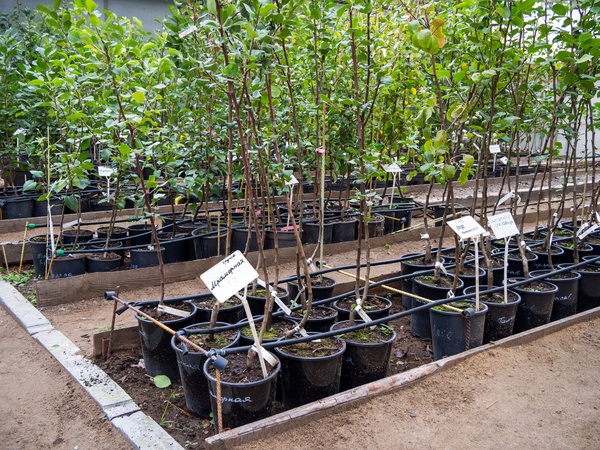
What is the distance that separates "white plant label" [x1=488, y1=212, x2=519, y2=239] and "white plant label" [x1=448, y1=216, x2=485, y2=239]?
22 centimetres

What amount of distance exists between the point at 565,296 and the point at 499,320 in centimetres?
85

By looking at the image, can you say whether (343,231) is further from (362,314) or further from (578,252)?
(362,314)

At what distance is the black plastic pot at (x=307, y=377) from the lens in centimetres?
276

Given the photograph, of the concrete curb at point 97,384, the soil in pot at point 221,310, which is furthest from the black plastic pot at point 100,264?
the soil in pot at point 221,310

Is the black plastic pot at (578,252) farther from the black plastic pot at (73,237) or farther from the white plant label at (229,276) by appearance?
the black plastic pot at (73,237)

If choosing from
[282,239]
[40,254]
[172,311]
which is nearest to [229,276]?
[172,311]

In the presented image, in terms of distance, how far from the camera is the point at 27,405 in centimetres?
286

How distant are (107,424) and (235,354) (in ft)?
2.27

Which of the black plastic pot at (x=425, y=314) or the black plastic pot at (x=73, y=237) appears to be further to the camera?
the black plastic pot at (x=73, y=237)

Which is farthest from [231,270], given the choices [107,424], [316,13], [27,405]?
[316,13]

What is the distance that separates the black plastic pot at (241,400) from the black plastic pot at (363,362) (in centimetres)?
60

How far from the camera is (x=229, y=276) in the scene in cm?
247

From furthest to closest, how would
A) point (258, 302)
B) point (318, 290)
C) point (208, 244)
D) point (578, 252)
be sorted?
point (208, 244) < point (578, 252) < point (318, 290) < point (258, 302)

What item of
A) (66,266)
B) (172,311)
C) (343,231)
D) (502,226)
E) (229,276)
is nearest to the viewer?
(229,276)
